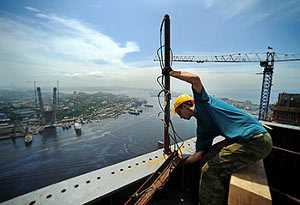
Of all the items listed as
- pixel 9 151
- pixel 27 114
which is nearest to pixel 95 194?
pixel 9 151

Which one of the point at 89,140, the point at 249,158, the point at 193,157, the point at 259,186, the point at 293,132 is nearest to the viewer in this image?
the point at 259,186

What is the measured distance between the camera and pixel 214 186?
45.1 inches

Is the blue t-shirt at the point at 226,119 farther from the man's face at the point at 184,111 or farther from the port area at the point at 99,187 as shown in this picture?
the port area at the point at 99,187

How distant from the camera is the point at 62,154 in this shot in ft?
65.3

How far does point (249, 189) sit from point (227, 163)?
308 mm

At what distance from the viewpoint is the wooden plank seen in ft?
2.51

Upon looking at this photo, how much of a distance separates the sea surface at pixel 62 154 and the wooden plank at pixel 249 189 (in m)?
18.0

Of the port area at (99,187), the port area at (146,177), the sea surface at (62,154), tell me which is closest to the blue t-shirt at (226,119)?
the port area at (146,177)

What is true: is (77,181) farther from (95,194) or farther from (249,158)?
(249,158)

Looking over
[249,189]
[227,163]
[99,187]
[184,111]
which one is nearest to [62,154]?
[99,187]

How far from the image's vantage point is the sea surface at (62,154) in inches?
598

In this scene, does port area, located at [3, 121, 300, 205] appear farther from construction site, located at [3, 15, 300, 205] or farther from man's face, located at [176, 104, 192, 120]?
man's face, located at [176, 104, 192, 120]

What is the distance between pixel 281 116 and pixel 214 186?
1263 centimetres

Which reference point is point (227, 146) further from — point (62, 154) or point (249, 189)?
point (62, 154)
